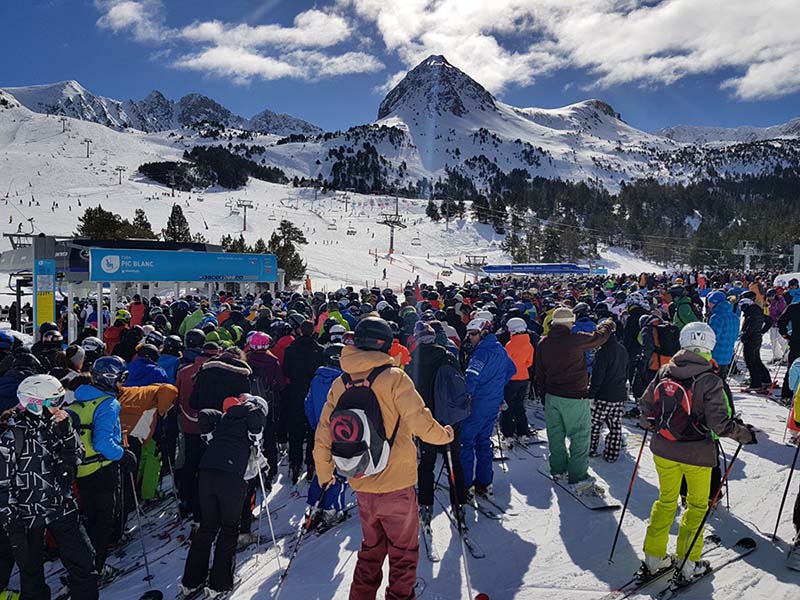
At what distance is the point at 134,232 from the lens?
1394 inches

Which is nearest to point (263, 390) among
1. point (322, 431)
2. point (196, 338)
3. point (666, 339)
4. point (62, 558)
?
point (196, 338)

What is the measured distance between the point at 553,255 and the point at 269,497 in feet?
208

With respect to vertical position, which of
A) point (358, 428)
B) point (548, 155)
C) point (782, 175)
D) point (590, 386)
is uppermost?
point (548, 155)

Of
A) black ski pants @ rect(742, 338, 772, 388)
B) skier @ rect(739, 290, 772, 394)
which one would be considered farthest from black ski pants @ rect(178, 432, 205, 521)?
black ski pants @ rect(742, 338, 772, 388)

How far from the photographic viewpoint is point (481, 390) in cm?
468

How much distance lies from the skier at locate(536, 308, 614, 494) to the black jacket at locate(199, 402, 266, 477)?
111 inches

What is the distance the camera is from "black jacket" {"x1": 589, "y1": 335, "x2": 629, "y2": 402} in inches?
217

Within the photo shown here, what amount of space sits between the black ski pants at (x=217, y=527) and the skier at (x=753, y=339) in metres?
8.58

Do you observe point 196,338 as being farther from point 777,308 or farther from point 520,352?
point 777,308

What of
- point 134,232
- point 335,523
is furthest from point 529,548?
point 134,232

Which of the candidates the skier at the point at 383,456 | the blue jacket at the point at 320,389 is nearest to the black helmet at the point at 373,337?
the skier at the point at 383,456

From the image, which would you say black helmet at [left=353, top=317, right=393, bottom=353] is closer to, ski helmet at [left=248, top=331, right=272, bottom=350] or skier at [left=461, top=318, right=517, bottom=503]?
skier at [left=461, top=318, right=517, bottom=503]

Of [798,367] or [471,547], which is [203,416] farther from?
[798,367]

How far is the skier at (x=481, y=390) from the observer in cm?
465
